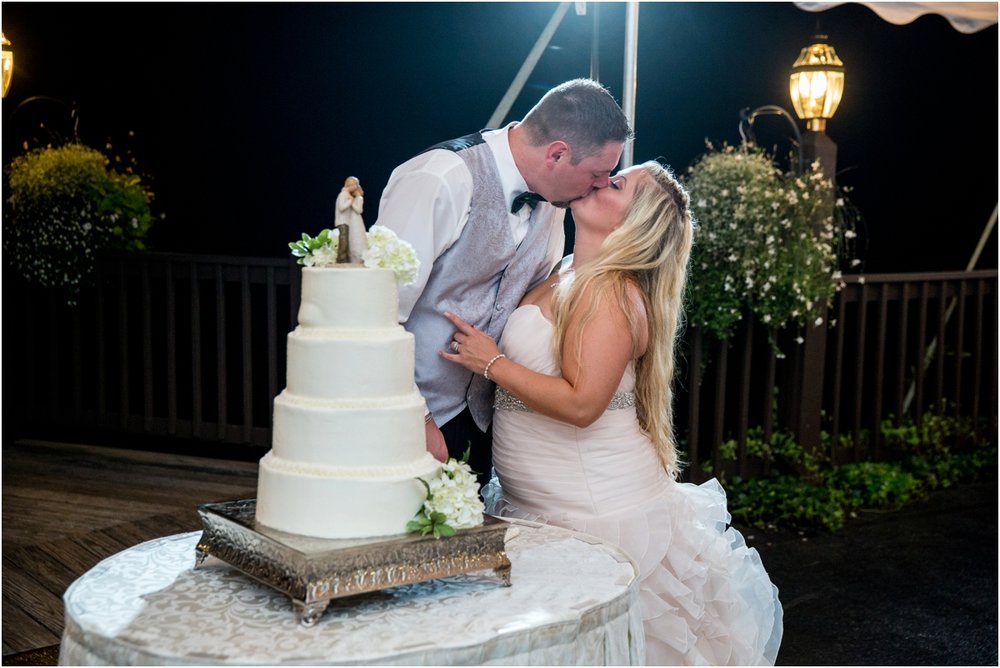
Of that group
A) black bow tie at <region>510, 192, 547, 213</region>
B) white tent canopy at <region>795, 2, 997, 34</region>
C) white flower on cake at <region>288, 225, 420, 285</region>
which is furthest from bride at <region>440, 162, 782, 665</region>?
white tent canopy at <region>795, 2, 997, 34</region>

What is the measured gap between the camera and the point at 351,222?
2.00 meters

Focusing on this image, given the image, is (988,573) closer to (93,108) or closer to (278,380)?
(278,380)

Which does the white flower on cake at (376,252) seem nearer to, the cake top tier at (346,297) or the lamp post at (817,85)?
the cake top tier at (346,297)

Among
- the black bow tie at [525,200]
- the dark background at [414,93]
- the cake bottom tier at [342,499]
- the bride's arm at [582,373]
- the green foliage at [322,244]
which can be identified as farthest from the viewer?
the dark background at [414,93]

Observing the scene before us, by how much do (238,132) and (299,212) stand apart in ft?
2.42

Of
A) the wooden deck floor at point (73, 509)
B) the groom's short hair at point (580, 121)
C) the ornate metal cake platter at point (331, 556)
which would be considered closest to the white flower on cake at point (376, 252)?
the ornate metal cake platter at point (331, 556)

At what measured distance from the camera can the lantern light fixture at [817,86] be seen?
6422mm

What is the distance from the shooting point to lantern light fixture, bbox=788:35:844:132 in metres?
6.42

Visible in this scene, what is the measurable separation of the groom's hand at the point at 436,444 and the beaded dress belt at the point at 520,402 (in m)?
0.23

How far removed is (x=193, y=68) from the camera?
7320 millimetres

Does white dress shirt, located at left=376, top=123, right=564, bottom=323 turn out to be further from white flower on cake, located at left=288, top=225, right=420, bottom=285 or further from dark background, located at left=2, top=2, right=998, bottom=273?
dark background, located at left=2, top=2, right=998, bottom=273

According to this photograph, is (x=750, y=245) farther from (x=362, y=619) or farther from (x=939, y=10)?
A: (x=362, y=619)

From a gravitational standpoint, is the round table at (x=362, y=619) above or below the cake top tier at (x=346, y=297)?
below

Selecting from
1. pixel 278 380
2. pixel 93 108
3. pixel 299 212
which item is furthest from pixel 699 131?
pixel 93 108
